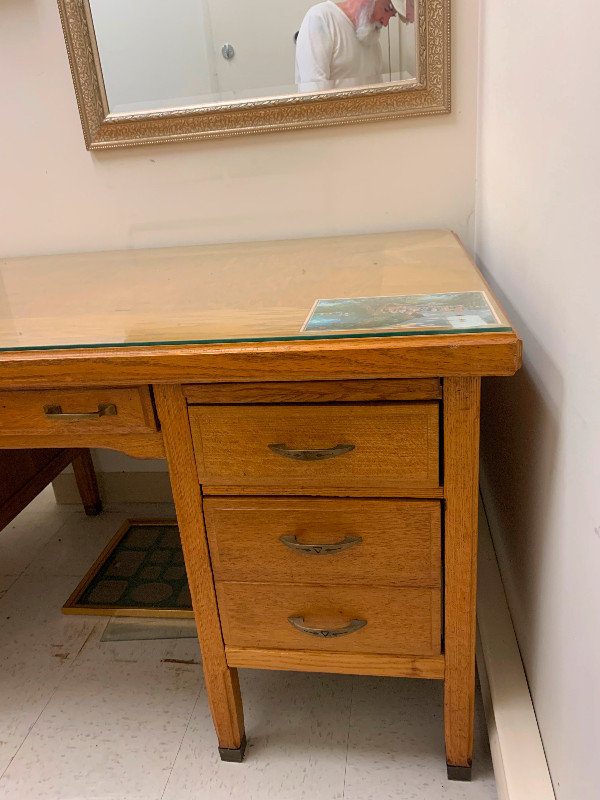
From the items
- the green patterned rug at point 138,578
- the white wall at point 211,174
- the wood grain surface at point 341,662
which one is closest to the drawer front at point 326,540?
the wood grain surface at point 341,662

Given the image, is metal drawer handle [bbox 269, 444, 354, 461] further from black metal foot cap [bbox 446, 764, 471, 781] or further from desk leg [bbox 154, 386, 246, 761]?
black metal foot cap [bbox 446, 764, 471, 781]

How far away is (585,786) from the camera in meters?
0.64

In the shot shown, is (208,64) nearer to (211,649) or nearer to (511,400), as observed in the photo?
(511,400)

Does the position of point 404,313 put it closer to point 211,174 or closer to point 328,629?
point 328,629

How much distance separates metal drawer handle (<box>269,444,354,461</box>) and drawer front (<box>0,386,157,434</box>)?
0.55ft

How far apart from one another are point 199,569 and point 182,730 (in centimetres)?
39

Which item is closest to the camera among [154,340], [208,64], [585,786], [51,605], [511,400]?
[585,786]

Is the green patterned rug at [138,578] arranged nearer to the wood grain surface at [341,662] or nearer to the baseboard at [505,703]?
the wood grain surface at [341,662]

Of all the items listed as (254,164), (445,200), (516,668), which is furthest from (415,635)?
(254,164)

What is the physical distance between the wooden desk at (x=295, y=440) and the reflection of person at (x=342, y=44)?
47 centimetres

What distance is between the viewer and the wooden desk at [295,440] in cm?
71

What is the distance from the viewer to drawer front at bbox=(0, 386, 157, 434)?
789 millimetres

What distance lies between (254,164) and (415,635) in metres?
0.98

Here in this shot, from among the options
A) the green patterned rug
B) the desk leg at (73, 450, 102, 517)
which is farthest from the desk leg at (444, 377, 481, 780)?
the desk leg at (73, 450, 102, 517)
